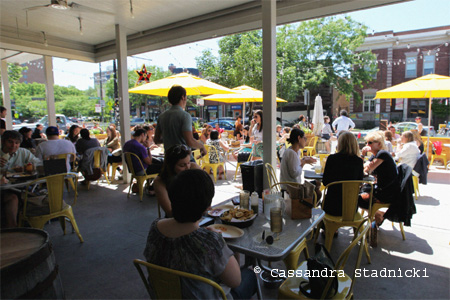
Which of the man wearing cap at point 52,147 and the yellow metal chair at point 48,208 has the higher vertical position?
the man wearing cap at point 52,147

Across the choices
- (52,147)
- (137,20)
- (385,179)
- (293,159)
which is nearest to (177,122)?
(293,159)

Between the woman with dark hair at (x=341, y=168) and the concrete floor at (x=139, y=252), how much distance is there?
21.0 inches

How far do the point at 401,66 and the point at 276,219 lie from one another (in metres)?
27.0

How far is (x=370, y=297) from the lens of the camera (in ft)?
7.05

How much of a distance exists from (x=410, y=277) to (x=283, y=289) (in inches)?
59.4

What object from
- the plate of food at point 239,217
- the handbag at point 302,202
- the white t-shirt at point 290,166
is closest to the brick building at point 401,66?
the white t-shirt at point 290,166

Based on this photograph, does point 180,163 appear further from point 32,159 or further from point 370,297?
point 32,159

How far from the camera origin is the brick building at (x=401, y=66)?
21.3 m

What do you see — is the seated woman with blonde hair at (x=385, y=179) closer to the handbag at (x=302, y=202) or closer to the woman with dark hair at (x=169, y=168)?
the handbag at (x=302, y=202)

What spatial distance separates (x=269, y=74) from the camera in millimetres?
3730

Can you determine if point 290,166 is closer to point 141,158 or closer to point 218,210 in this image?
point 218,210

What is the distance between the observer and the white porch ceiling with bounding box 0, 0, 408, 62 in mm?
4418

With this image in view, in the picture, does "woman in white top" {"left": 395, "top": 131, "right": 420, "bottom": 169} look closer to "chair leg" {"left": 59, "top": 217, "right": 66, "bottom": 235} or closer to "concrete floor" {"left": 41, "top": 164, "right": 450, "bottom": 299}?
"concrete floor" {"left": 41, "top": 164, "right": 450, "bottom": 299}

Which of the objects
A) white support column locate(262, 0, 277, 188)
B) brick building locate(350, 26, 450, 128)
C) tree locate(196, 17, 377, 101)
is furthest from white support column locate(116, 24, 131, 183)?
brick building locate(350, 26, 450, 128)
